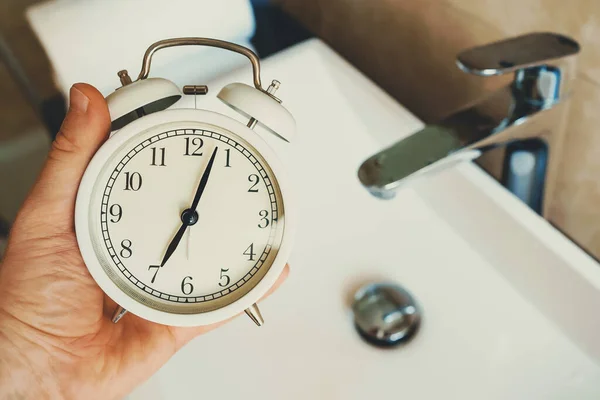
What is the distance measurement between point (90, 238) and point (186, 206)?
82 millimetres

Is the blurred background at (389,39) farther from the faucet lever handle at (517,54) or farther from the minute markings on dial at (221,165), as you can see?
the minute markings on dial at (221,165)

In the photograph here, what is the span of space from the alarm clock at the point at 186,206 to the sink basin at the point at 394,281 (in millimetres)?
126

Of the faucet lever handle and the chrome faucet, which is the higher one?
the faucet lever handle

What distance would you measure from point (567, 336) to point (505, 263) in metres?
0.09

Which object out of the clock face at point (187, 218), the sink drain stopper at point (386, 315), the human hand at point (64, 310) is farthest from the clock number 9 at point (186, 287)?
the sink drain stopper at point (386, 315)

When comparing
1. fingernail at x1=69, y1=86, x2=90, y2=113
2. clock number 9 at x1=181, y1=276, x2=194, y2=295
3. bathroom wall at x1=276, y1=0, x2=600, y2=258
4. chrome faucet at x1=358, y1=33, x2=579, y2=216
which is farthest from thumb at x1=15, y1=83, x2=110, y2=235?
bathroom wall at x1=276, y1=0, x2=600, y2=258

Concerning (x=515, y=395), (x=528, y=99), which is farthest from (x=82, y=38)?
(x=515, y=395)

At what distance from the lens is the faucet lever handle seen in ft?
1.63

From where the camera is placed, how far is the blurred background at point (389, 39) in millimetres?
594

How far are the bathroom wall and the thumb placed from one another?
1.40ft

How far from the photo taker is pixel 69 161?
49 cm

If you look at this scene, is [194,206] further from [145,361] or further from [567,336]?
[567,336]

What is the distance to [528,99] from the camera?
54 centimetres

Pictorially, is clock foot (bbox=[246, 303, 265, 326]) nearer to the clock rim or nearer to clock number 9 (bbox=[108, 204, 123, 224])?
the clock rim
